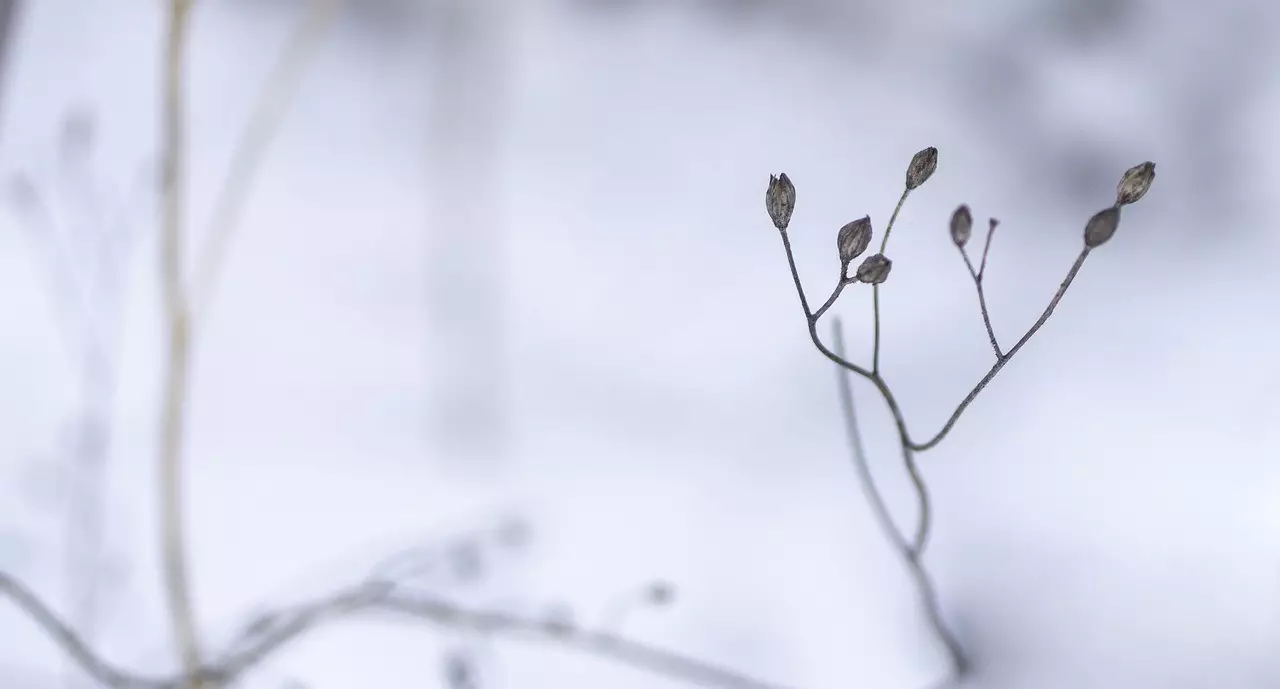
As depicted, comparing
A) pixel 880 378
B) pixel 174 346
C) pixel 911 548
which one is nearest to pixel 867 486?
pixel 911 548

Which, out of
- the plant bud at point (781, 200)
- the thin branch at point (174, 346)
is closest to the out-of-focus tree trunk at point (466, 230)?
the thin branch at point (174, 346)

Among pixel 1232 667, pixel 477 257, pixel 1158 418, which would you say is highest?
pixel 477 257

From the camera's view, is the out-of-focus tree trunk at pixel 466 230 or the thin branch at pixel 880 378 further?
the out-of-focus tree trunk at pixel 466 230

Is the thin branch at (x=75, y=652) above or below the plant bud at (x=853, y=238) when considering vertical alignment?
below

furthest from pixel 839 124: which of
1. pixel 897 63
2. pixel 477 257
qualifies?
pixel 477 257

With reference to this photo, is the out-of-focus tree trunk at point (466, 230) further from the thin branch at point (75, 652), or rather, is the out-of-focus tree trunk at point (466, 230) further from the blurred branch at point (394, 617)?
the thin branch at point (75, 652)

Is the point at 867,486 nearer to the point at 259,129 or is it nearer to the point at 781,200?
the point at 781,200

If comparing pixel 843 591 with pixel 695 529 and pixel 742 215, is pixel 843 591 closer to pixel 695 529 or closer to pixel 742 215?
pixel 695 529

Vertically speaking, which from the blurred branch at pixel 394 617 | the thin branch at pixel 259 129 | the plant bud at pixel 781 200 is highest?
the thin branch at pixel 259 129
